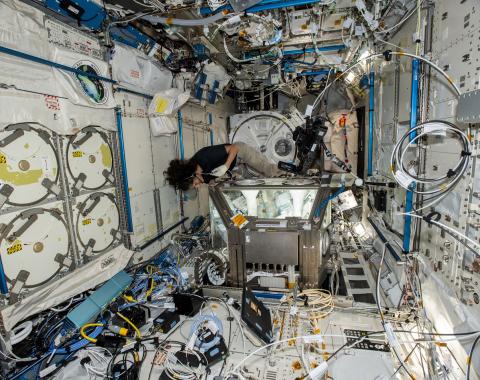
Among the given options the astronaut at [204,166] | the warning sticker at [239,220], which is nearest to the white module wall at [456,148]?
the warning sticker at [239,220]

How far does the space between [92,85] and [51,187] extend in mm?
1310

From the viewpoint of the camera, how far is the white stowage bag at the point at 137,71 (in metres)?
3.50

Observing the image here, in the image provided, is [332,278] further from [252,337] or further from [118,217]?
[118,217]

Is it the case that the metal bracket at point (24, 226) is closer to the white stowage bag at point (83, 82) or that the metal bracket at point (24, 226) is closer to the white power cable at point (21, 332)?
the white power cable at point (21, 332)

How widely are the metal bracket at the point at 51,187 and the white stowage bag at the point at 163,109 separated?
6.07 ft

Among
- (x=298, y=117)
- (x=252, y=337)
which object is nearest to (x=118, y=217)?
(x=252, y=337)

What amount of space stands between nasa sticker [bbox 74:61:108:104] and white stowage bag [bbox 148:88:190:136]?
35.2 inches

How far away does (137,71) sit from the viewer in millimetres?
3873

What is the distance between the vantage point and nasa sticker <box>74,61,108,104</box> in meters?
2.91

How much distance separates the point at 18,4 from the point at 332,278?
413cm

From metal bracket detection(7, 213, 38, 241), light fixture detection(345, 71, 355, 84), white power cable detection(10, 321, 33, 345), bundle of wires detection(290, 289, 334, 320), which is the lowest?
white power cable detection(10, 321, 33, 345)

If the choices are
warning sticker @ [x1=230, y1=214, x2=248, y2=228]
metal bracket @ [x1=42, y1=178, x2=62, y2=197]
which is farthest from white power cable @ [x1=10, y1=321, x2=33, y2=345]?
warning sticker @ [x1=230, y1=214, x2=248, y2=228]

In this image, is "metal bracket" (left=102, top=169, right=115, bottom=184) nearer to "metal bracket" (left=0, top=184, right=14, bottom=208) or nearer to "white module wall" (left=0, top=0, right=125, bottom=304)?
"white module wall" (left=0, top=0, right=125, bottom=304)

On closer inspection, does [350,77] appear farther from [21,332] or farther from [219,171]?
[21,332]
